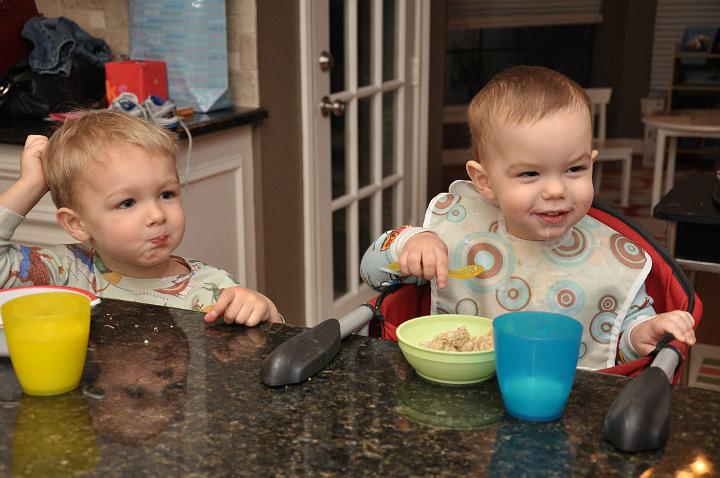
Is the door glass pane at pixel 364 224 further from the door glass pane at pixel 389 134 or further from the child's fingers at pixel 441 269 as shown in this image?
the child's fingers at pixel 441 269

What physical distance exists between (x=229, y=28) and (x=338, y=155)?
2.57 ft

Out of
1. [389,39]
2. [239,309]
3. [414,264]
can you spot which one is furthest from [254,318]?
[389,39]

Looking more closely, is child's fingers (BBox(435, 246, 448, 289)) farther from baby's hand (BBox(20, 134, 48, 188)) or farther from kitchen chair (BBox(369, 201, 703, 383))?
baby's hand (BBox(20, 134, 48, 188))

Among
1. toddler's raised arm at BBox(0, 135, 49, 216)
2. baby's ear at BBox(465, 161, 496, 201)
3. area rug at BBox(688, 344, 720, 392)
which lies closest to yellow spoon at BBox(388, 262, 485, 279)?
baby's ear at BBox(465, 161, 496, 201)

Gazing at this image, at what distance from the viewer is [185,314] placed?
1131 millimetres

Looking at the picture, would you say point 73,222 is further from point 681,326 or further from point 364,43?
point 364,43

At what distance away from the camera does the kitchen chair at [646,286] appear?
4.37 ft

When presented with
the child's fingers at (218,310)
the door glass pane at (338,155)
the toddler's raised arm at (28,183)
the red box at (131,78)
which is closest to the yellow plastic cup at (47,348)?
the child's fingers at (218,310)

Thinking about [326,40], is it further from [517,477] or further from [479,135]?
[517,477]

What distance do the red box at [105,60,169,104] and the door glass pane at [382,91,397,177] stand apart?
1.38m

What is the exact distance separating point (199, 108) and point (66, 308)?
5.75ft

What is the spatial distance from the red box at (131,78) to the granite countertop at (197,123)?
16cm

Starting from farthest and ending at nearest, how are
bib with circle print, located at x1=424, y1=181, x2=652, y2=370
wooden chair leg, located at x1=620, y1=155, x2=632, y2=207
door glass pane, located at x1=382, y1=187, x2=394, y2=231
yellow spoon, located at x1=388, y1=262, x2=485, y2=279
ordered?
wooden chair leg, located at x1=620, y1=155, x2=632, y2=207, door glass pane, located at x1=382, y1=187, x2=394, y2=231, bib with circle print, located at x1=424, y1=181, x2=652, y2=370, yellow spoon, located at x1=388, y1=262, x2=485, y2=279

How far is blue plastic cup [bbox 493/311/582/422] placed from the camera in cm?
80
